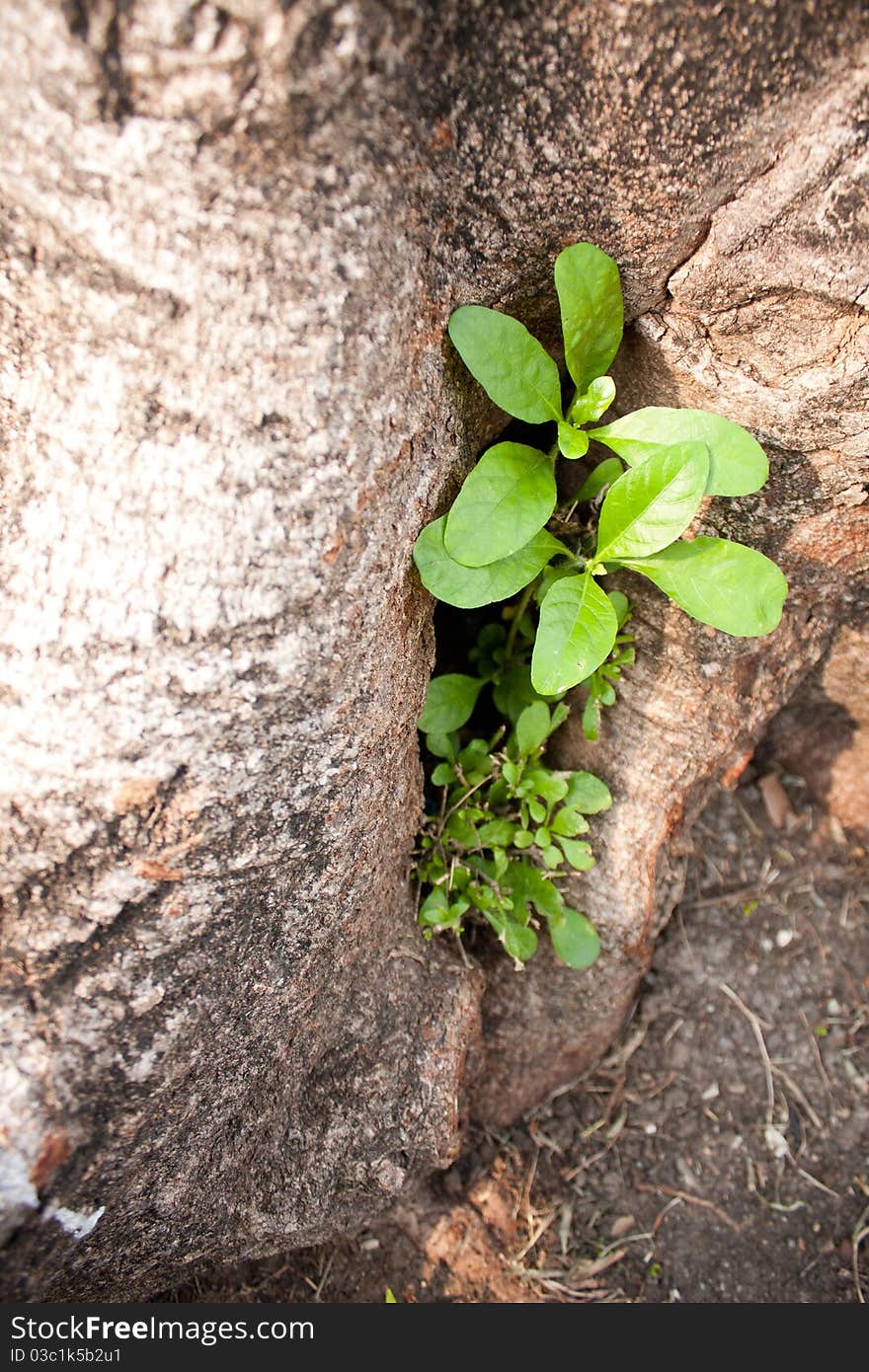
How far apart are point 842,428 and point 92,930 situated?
1.25 meters

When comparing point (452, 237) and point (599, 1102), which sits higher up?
point (452, 237)

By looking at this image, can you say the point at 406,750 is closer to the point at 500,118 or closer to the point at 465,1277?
the point at 500,118

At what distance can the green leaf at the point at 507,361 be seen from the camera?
1221mm

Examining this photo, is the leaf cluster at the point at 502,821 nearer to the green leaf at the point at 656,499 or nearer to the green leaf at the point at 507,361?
the green leaf at the point at 656,499

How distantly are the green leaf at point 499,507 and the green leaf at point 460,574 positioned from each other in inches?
0.7

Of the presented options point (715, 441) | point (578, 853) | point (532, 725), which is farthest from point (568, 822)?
point (715, 441)

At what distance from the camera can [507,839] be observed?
1.69 metres

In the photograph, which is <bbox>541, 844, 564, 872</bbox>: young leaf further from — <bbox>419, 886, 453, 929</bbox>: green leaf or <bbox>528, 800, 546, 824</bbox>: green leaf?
<bbox>419, 886, 453, 929</bbox>: green leaf

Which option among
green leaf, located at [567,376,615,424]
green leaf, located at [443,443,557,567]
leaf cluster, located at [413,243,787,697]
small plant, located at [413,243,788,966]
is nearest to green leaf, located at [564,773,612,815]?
small plant, located at [413,243,788,966]

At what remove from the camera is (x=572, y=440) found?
1354mm

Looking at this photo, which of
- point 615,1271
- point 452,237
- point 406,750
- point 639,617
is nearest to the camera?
point 452,237

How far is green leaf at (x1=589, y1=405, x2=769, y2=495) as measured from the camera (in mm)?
1281

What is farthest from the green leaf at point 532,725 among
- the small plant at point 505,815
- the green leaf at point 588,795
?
the green leaf at point 588,795

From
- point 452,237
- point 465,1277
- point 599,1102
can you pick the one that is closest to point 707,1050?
point 599,1102
